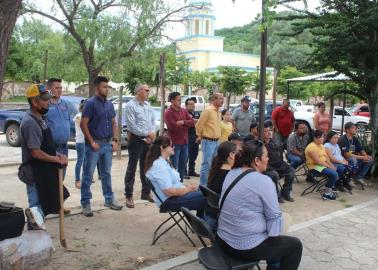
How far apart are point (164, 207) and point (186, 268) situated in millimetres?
746

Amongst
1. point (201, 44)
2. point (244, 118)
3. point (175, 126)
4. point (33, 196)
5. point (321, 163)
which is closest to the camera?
point (33, 196)

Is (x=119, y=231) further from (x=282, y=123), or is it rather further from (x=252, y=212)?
(x=282, y=123)

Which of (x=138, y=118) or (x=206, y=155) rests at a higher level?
(x=138, y=118)

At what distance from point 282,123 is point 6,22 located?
7772mm

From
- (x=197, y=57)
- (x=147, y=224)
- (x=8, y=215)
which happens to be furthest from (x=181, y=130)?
(x=197, y=57)

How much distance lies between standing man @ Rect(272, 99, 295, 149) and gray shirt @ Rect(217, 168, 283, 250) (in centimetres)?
701

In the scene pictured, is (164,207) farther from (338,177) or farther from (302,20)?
(302,20)

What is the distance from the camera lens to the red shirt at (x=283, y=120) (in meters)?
10.5

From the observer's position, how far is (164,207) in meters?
5.07

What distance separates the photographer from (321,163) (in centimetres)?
823

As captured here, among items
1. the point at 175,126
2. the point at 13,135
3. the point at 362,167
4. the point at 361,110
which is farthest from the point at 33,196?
the point at 361,110

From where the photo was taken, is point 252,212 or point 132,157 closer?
point 252,212

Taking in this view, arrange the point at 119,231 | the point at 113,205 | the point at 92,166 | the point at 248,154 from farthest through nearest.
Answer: the point at 113,205, the point at 92,166, the point at 119,231, the point at 248,154

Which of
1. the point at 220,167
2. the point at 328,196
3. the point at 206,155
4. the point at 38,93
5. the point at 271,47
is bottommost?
the point at 328,196
